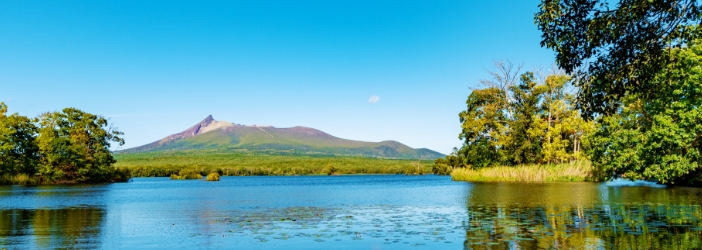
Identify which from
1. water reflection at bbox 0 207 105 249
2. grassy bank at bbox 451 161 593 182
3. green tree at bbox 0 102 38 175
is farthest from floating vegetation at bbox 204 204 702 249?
green tree at bbox 0 102 38 175

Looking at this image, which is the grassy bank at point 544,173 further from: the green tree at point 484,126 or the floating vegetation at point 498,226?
the floating vegetation at point 498,226

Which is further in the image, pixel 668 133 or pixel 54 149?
pixel 54 149

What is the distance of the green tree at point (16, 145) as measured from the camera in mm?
77750

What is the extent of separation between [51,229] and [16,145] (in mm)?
72943

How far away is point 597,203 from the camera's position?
1081 inches

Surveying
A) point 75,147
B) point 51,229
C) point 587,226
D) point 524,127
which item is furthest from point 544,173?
point 75,147

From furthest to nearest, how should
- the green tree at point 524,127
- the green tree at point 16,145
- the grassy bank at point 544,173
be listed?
1. the green tree at point 16,145
2. the green tree at point 524,127
3. the grassy bank at point 544,173

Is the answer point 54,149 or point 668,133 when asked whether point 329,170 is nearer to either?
point 54,149

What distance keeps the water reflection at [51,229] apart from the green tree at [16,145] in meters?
59.5

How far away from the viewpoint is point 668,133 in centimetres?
3669

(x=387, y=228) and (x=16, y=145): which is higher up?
(x=16, y=145)

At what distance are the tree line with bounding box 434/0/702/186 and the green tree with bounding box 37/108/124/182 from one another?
2439 inches

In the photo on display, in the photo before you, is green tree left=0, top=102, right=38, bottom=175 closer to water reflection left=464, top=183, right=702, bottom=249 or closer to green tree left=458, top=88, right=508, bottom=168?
green tree left=458, top=88, right=508, bottom=168

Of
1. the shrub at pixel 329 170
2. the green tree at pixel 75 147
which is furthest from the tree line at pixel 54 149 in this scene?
the shrub at pixel 329 170
